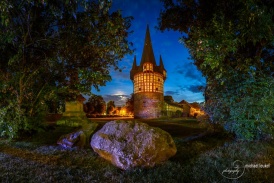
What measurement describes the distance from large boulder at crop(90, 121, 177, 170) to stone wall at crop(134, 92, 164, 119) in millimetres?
24651

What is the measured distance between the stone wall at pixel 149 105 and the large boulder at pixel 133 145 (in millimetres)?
24651

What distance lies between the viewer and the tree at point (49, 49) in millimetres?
5699

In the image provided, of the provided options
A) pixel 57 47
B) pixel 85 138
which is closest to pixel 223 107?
pixel 85 138

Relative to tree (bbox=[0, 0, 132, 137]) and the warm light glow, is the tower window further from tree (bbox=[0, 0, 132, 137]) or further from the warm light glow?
tree (bbox=[0, 0, 132, 137])

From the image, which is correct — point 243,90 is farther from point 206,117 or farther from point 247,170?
point 247,170

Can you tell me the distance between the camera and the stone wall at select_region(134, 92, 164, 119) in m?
29.5

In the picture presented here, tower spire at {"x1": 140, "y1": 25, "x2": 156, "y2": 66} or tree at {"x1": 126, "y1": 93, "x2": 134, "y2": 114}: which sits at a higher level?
tower spire at {"x1": 140, "y1": 25, "x2": 156, "y2": 66}

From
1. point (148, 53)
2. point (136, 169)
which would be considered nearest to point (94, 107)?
point (148, 53)

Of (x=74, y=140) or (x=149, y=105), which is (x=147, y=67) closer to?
(x=149, y=105)

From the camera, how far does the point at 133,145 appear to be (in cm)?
443

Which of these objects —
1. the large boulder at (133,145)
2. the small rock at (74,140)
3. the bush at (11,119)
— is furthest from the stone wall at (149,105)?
the large boulder at (133,145)

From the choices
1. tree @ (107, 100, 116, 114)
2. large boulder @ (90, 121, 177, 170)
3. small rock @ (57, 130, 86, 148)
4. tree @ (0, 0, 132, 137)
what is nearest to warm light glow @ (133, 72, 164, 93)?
tree @ (0, 0, 132, 137)

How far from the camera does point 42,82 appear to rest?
26.0 ft

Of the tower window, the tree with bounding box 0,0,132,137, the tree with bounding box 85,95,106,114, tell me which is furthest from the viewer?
the tree with bounding box 85,95,106,114
